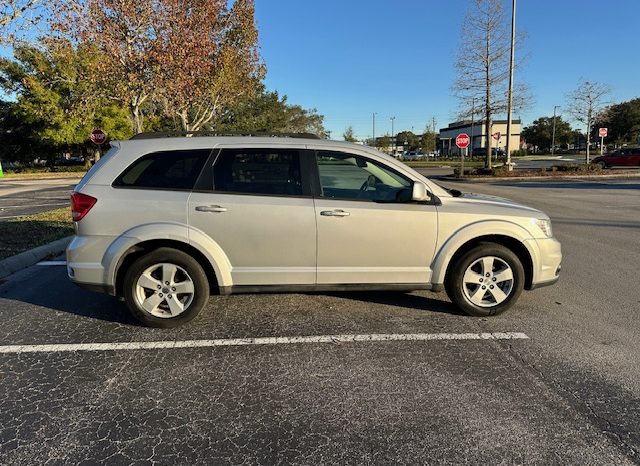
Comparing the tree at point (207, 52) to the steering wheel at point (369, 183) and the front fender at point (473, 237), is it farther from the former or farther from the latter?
the front fender at point (473, 237)

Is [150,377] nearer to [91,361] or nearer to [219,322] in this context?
[91,361]

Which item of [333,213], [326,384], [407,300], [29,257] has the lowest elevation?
[326,384]

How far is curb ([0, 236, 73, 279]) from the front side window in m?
4.89

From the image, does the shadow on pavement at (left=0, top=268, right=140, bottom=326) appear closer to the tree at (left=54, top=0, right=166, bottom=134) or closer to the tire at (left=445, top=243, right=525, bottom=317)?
the tire at (left=445, top=243, right=525, bottom=317)

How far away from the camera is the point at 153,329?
167 inches

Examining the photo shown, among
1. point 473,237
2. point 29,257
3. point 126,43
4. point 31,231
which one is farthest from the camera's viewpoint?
point 126,43

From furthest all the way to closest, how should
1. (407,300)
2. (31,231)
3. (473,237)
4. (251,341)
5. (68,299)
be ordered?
(31,231)
(68,299)
(407,300)
(473,237)
(251,341)

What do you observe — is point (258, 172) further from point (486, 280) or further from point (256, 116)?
point (256, 116)

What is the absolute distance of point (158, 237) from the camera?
13.4 feet

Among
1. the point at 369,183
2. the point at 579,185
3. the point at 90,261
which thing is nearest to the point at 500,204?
the point at 369,183

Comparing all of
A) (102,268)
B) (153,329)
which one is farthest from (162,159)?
(153,329)

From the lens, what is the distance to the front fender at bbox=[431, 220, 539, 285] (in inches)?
171

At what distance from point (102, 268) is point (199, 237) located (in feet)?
3.14

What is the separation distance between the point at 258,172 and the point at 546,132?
335 feet
